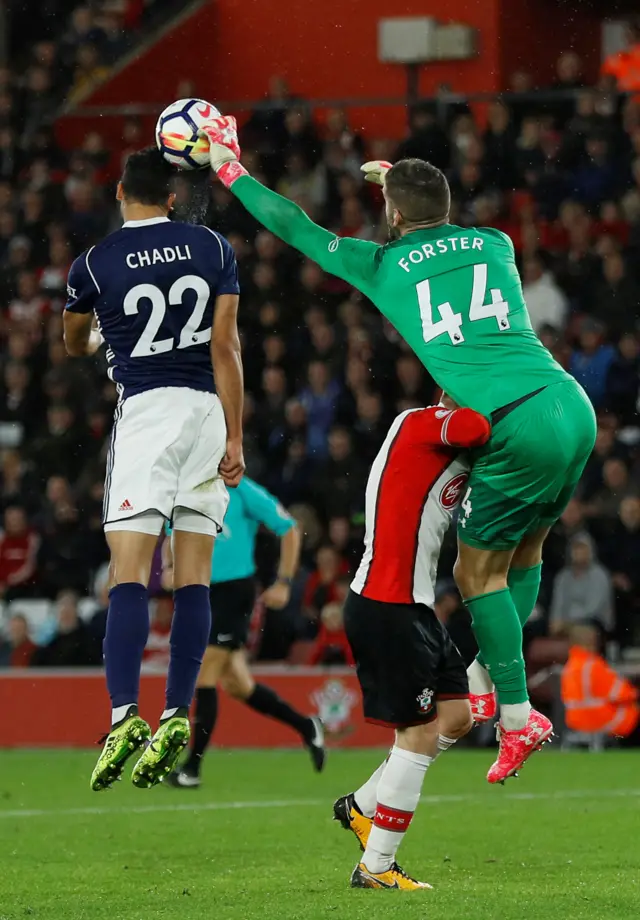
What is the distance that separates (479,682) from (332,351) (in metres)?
9.70

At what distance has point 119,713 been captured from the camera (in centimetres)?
659

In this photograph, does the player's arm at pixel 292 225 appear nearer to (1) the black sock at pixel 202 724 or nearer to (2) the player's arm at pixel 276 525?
(2) the player's arm at pixel 276 525

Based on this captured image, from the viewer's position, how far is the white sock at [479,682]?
7.11 meters

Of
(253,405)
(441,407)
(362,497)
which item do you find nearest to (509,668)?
(441,407)

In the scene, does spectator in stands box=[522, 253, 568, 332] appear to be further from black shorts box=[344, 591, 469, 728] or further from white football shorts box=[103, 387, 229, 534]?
black shorts box=[344, 591, 469, 728]

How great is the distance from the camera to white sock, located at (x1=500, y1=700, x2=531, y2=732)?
6.75 metres

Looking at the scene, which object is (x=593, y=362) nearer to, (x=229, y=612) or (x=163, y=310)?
(x=229, y=612)

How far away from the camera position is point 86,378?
58.5ft

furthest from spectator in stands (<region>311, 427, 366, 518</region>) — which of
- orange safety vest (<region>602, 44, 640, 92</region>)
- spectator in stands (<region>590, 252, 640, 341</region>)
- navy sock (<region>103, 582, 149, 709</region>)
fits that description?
navy sock (<region>103, 582, 149, 709</region>)

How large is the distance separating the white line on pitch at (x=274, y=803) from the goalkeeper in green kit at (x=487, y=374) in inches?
137

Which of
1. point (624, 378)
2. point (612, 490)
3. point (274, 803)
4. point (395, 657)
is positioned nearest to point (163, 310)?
point (395, 657)

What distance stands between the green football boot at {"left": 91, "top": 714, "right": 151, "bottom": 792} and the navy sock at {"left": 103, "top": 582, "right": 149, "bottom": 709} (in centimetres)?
20

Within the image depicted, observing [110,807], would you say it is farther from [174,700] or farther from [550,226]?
[550,226]

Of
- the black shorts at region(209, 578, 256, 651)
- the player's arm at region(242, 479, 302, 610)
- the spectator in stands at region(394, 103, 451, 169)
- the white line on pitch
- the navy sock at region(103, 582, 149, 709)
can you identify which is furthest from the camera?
the spectator in stands at region(394, 103, 451, 169)
